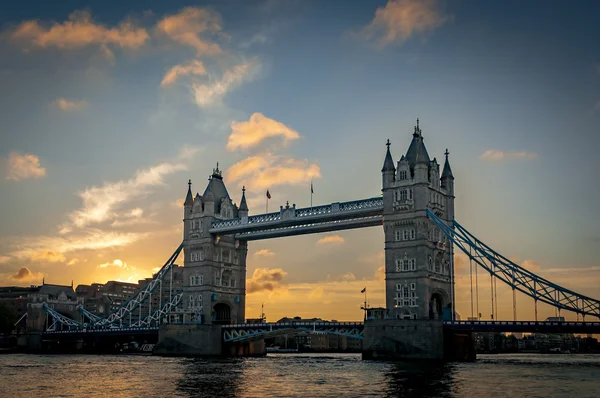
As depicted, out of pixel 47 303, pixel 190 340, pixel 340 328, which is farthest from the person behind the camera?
pixel 47 303

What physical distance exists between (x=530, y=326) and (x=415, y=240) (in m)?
20.0

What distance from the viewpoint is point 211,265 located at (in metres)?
128

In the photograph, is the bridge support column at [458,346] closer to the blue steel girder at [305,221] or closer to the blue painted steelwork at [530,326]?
the blue painted steelwork at [530,326]

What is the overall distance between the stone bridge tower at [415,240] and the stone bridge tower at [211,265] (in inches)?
1514

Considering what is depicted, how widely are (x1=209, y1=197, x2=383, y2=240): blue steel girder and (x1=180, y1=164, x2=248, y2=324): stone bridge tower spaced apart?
2.84m

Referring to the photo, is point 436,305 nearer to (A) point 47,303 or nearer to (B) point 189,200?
(B) point 189,200

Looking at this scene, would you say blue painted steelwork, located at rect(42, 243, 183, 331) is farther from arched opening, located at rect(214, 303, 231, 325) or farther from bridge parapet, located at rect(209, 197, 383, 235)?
bridge parapet, located at rect(209, 197, 383, 235)

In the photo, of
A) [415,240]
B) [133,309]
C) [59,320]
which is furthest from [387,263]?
[59,320]

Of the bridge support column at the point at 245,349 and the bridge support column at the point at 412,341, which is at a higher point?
the bridge support column at the point at 412,341

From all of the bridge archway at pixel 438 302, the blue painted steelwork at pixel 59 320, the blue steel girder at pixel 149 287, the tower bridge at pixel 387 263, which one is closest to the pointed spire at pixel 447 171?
the tower bridge at pixel 387 263

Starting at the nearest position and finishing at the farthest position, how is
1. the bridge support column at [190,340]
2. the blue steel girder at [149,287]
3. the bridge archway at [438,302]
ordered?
the bridge archway at [438,302] → the bridge support column at [190,340] → the blue steel girder at [149,287]

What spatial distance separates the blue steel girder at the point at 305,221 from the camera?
108 metres

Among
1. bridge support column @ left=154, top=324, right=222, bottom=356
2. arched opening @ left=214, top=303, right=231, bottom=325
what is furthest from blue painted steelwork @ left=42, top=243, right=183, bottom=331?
arched opening @ left=214, top=303, right=231, bottom=325

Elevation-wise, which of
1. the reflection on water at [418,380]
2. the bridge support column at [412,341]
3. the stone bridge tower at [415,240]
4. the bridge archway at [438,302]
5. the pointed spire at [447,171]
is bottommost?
the reflection on water at [418,380]
